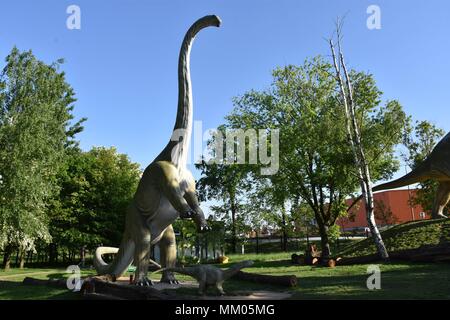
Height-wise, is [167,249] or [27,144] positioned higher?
[27,144]

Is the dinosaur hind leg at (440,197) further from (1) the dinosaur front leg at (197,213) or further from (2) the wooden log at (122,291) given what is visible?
(2) the wooden log at (122,291)

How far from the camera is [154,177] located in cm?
929

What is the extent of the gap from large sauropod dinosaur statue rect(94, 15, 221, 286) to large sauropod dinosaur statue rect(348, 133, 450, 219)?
39.2ft

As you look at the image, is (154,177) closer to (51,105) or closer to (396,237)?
(396,237)

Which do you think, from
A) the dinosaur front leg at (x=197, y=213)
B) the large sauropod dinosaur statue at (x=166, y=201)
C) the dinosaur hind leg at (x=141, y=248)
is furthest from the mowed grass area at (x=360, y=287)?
the dinosaur front leg at (x=197, y=213)

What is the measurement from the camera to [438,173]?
698 inches

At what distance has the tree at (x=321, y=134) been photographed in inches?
825

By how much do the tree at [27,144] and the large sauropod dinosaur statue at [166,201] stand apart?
10.6m

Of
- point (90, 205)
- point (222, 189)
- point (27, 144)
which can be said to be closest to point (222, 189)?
point (222, 189)

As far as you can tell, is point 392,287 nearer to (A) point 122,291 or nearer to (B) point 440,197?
(A) point 122,291

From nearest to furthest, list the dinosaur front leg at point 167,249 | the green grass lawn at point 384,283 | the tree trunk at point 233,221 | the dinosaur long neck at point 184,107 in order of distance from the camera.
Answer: the green grass lawn at point 384,283
the dinosaur long neck at point 184,107
the dinosaur front leg at point 167,249
the tree trunk at point 233,221

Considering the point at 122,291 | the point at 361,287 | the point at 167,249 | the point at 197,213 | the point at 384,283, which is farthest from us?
the point at 167,249

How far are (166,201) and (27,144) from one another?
12.7m
